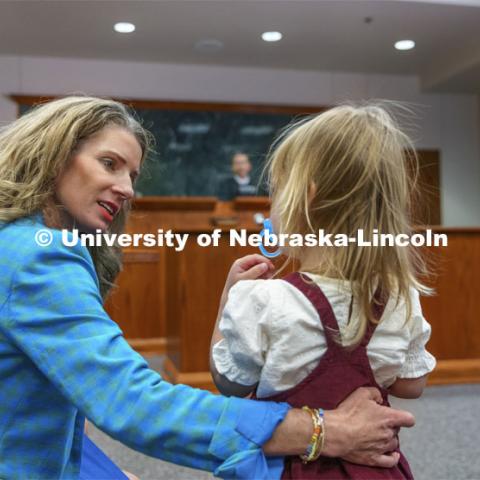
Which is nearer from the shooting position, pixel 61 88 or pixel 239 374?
pixel 239 374

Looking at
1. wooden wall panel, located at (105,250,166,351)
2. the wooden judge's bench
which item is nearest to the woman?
the wooden judge's bench

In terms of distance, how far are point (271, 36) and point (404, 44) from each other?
1.58 meters

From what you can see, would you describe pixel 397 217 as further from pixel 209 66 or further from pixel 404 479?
pixel 209 66

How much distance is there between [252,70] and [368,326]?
772cm

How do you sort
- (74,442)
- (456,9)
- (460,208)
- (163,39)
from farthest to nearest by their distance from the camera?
(460,208)
(163,39)
(456,9)
(74,442)

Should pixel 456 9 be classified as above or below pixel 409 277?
above

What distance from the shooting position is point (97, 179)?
98cm

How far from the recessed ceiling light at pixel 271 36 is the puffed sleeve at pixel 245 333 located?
6.11 meters

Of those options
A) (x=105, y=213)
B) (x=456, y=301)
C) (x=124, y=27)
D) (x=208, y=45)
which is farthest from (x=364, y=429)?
(x=208, y=45)

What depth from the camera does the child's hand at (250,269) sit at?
93 centimetres

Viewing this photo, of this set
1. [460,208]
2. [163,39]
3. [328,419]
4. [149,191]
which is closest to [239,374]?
[328,419]

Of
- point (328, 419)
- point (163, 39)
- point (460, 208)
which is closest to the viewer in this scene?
point (328, 419)

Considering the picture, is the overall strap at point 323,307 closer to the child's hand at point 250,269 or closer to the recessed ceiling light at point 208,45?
the child's hand at point 250,269

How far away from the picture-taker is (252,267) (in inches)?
37.4
